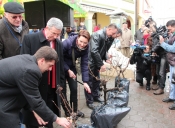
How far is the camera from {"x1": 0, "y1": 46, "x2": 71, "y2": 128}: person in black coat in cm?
166

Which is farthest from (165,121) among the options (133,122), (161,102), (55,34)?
(55,34)

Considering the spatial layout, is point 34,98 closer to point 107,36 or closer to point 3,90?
point 3,90

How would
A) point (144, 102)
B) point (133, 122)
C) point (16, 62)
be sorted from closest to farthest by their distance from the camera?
1. point (16, 62)
2. point (133, 122)
3. point (144, 102)

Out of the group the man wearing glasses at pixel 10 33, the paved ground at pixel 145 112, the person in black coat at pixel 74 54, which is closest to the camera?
the man wearing glasses at pixel 10 33

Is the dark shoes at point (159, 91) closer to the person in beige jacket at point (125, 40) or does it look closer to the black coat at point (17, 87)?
the person in beige jacket at point (125, 40)

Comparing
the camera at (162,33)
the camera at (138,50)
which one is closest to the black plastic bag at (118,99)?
the camera at (138,50)

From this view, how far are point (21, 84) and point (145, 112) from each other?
3.05 metres

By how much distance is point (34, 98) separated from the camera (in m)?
1.75

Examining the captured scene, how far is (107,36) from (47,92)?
1784 millimetres

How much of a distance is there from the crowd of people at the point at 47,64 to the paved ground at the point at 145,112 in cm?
24

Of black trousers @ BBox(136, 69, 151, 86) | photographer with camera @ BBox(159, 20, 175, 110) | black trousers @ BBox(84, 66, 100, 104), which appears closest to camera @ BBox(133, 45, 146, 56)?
black trousers @ BBox(136, 69, 151, 86)

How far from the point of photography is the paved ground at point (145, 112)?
3.51 meters

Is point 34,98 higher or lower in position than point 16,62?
lower

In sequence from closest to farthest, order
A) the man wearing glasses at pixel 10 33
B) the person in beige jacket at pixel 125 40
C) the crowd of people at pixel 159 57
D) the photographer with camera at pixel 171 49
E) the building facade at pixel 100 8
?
the man wearing glasses at pixel 10 33 → the photographer with camera at pixel 171 49 → the crowd of people at pixel 159 57 → the person in beige jacket at pixel 125 40 → the building facade at pixel 100 8
